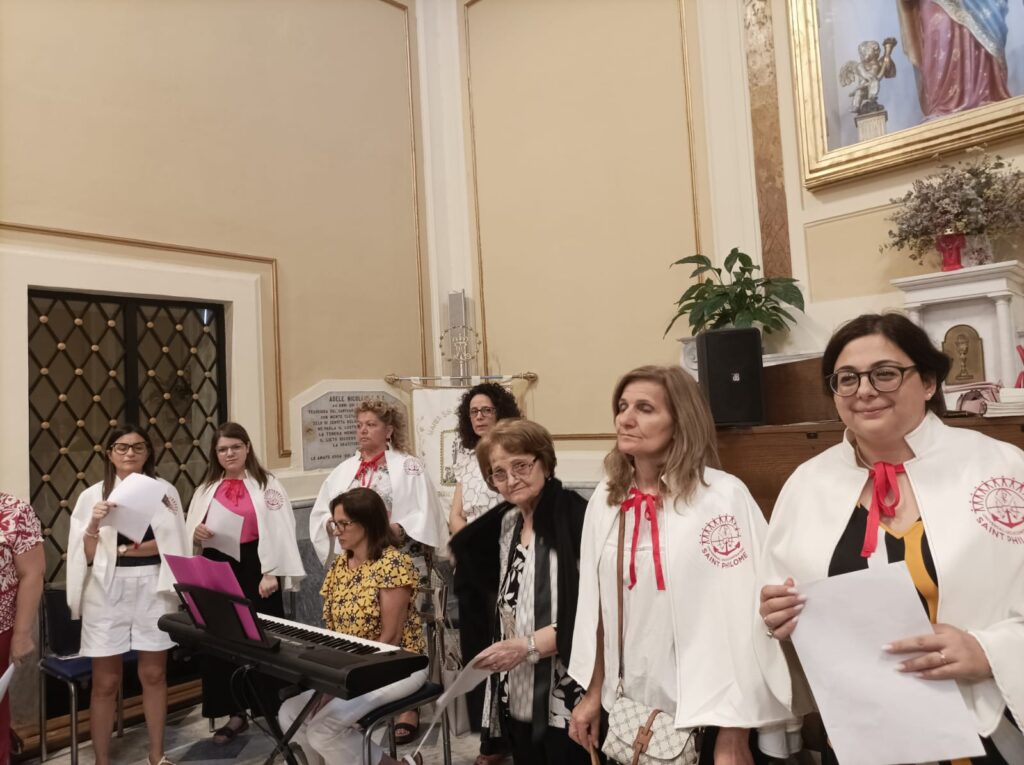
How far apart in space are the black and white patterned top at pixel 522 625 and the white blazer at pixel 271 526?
1911mm

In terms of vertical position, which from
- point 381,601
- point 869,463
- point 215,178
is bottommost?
point 381,601

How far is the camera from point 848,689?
4.59 feet

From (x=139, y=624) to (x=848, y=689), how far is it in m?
3.12

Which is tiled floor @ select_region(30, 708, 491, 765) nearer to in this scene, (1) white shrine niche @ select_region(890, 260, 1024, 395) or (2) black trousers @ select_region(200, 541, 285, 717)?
(2) black trousers @ select_region(200, 541, 285, 717)

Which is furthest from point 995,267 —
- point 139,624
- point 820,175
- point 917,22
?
point 139,624

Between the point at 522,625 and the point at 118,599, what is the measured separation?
2.14 meters

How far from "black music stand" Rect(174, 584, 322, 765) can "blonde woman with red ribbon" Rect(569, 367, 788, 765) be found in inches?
40.4

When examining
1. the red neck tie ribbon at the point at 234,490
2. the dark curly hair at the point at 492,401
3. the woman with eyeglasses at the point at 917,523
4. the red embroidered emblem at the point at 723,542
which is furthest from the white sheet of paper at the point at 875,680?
the red neck tie ribbon at the point at 234,490

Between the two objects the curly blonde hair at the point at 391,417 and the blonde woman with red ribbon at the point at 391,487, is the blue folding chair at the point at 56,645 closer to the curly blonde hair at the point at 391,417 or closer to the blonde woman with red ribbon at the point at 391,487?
the blonde woman with red ribbon at the point at 391,487

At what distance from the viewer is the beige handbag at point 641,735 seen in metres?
1.70

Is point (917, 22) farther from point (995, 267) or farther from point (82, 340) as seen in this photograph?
Result: point (82, 340)

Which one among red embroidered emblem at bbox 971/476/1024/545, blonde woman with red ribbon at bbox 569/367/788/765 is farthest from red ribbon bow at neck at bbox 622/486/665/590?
red embroidered emblem at bbox 971/476/1024/545

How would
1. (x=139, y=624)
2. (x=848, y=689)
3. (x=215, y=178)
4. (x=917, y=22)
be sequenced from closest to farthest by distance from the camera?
(x=848, y=689) < (x=139, y=624) < (x=917, y=22) < (x=215, y=178)

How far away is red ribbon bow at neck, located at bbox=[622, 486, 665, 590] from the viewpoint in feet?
5.92
